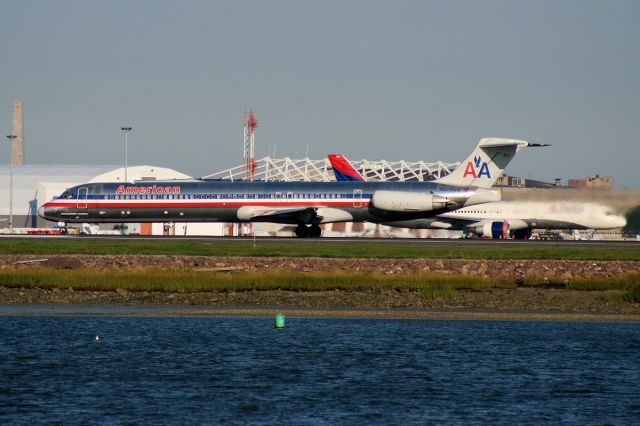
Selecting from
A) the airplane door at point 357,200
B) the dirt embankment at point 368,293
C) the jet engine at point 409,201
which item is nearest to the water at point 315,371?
the dirt embankment at point 368,293

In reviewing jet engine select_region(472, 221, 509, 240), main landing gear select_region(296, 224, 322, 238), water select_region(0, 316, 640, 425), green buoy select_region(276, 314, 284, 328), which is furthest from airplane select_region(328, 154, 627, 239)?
water select_region(0, 316, 640, 425)

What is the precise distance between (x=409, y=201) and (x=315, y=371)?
46397 mm

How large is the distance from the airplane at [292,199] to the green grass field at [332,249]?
25.5 ft

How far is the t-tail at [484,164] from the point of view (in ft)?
259

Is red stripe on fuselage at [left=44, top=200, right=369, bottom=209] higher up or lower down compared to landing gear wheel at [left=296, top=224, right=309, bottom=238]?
higher up

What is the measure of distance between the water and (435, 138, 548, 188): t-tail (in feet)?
131

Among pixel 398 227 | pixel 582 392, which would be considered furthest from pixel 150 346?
pixel 398 227

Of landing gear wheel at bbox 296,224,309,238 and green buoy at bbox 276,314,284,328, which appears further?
landing gear wheel at bbox 296,224,309,238

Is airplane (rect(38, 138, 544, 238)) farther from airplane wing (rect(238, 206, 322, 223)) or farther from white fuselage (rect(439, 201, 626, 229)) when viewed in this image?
white fuselage (rect(439, 201, 626, 229))

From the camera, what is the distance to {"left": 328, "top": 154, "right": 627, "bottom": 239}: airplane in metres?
88.6

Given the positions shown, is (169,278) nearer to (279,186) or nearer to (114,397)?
(114,397)

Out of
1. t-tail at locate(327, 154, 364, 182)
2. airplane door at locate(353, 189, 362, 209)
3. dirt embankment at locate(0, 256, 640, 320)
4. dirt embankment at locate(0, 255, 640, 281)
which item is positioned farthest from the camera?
t-tail at locate(327, 154, 364, 182)

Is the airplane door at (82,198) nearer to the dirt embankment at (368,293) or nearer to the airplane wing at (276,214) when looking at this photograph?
the airplane wing at (276,214)

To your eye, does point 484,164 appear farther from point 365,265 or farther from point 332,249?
point 365,265
